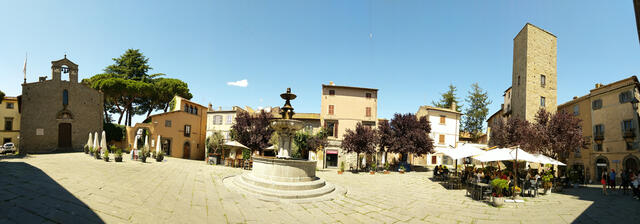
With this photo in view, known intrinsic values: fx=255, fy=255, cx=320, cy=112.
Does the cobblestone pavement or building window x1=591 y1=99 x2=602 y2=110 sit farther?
building window x1=591 y1=99 x2=602 y2=110

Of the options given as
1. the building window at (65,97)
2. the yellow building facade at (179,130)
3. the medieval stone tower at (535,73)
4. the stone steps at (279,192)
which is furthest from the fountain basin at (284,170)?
the medieval stone tower at (535,73)

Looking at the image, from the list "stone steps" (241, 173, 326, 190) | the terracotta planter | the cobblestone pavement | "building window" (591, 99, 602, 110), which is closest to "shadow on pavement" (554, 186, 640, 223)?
the cobblestone pavement

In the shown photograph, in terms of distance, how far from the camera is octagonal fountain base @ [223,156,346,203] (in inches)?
378

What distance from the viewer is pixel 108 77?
116 feet

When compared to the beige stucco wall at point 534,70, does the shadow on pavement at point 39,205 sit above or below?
below

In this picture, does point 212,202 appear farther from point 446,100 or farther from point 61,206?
point 446,100

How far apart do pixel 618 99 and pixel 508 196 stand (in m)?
21.9

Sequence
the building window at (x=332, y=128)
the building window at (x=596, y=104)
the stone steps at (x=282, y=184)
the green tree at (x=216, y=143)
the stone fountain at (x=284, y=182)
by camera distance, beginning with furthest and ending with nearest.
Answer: the building window at (x=332, y=128), the green tree at (x=216, y=143), the building window at (x=596, y=104), the stone steps at (x=282, y=184), the stone fountain at (x=284, y=182)

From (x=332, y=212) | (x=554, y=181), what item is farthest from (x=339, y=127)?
(x=332, y=212)

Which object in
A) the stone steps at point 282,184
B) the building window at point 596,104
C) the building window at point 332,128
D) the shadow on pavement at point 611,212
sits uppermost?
the building window at point 596,104

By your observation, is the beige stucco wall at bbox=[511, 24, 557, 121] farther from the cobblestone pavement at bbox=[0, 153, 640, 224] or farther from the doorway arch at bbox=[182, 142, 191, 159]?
the doorway arch at bbox=[182, 142, 191, 159]

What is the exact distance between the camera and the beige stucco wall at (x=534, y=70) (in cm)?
2720

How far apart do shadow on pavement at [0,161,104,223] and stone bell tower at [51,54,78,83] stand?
23879mm

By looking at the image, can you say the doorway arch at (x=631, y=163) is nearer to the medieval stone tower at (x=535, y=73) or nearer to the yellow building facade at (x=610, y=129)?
the yellow building facade at (x=610, y=129)
